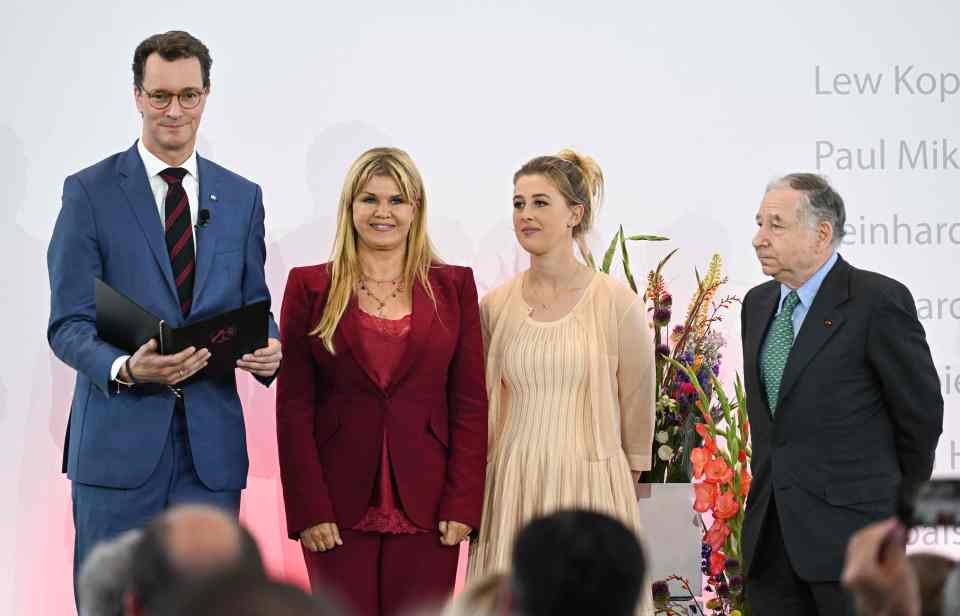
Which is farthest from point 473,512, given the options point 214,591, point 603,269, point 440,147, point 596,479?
point 214,591

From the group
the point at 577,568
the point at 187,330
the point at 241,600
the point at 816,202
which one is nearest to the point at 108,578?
the point at 241,600

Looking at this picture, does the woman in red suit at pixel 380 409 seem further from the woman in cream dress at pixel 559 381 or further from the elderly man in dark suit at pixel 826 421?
the elderly man in dark suit at pixel 826 421

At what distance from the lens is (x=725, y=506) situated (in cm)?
445

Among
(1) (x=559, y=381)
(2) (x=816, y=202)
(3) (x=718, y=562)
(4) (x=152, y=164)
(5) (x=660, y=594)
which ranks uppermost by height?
(4) (x=152, y=164)

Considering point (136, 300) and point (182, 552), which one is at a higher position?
point (136, 300)

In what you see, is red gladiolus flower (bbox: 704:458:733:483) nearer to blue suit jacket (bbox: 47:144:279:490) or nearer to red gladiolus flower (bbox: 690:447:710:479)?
red gladiolus flower (bbox: 690:447:710:479)

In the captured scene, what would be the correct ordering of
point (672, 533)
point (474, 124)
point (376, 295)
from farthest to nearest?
point (474, 124)
point (672, 533)
point (376, 295)

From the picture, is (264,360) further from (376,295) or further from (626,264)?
(626,264)

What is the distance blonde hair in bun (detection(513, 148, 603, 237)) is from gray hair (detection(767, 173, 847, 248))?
0.63 metres

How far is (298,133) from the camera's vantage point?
16.6ft

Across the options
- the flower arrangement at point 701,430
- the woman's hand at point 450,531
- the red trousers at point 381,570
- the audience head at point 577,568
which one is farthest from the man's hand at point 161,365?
the audience head at point 577,568

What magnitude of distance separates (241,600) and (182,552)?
21 centimetres

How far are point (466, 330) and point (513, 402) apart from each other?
318mm

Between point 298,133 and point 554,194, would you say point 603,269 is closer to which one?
point 554,194
